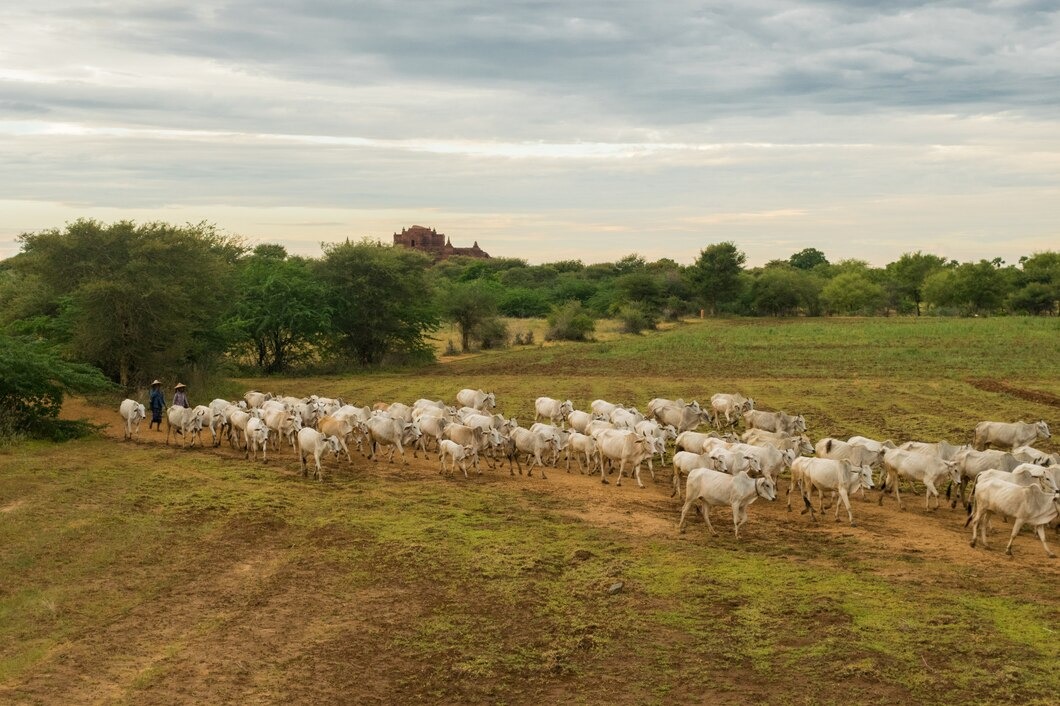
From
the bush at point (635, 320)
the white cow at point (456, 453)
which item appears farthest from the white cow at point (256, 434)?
the bush at point (635, 320)

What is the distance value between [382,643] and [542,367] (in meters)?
30.4

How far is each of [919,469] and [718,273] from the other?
204 feet

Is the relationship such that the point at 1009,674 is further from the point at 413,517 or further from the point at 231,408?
the point at 231,408

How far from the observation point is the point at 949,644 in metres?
9.35

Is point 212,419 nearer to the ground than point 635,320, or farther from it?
nearer to the ground

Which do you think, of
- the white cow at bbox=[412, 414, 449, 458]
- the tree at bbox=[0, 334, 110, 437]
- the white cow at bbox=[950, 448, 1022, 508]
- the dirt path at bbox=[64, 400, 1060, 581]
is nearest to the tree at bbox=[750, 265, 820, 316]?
the white cow at bbox=[412, 414, 449, 458]

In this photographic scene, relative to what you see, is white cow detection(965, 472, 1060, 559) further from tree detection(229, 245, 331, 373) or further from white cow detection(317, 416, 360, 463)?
tree detection(229, 245, 331, 373)

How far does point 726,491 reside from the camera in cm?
1349

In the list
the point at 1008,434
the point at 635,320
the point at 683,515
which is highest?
the point at 635,320

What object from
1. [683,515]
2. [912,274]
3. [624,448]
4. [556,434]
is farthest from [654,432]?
[912,274]

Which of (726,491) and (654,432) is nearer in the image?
(726,491)

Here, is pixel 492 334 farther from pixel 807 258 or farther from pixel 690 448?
pixel 807 258

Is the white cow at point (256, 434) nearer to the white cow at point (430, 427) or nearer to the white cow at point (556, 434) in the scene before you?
the white cow at point (430, 427)

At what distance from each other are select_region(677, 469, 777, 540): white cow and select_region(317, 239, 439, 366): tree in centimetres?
3024
